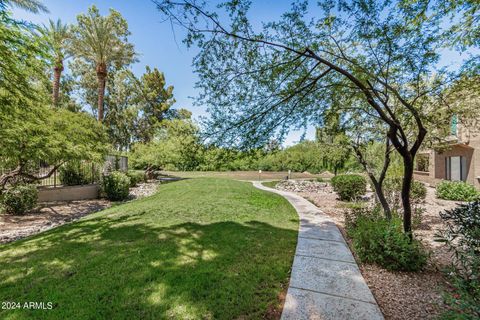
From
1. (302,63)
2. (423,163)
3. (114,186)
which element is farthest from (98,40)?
(423,163)

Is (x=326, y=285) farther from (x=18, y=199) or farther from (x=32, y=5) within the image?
(x=32, y=5)

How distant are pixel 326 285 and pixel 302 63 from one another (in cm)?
356

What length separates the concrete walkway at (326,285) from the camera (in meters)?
2.55

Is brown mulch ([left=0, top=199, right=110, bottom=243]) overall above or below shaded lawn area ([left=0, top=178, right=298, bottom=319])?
below

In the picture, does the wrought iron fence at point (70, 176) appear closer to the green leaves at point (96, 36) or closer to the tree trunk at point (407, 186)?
the green leaves at point (96, 36)

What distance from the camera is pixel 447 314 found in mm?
1831

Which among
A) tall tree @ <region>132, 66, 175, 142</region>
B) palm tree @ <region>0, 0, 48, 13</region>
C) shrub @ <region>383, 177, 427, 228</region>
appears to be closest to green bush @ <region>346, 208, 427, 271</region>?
shrub @ <region>383, 177, 427, 228</region>

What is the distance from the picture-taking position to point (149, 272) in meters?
3.37

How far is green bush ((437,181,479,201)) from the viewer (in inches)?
383

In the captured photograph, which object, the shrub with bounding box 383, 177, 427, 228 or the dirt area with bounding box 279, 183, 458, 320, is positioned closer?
the dirt area with bounding box 279, 183, 458, 320

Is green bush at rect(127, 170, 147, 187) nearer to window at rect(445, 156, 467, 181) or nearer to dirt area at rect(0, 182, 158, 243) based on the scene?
dirt area at rect(0, 182, 158, 243)

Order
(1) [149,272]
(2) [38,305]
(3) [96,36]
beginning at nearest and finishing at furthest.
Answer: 1. (2) [38,305]
2. (1) [149,272]
3. (3) [96,36]

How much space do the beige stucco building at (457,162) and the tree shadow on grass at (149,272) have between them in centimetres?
916

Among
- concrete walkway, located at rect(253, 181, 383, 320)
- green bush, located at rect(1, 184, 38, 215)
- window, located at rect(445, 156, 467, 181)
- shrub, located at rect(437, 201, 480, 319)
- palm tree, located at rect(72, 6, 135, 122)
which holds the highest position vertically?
palm tree, located at rect(72, 6, 135, 122)
